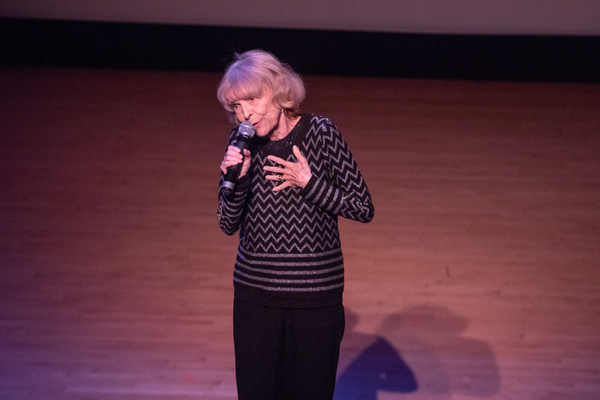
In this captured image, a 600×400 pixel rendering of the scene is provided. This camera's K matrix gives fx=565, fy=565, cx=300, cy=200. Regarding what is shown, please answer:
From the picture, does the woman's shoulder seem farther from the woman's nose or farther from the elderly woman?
the woman's nose

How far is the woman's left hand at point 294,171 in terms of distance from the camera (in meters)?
1.29

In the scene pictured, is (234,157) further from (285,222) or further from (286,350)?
(286,350)

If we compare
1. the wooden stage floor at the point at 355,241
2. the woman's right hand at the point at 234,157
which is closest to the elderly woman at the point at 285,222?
the woman's right hand at the point at 234,157

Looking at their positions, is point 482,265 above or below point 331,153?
below

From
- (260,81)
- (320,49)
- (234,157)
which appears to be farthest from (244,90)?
(320,49)

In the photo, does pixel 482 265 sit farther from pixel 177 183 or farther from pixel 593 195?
pixel 177 183

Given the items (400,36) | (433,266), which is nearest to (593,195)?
(433,266)

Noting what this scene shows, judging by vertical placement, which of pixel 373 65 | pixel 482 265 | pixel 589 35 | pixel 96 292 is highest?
pixel 589 35

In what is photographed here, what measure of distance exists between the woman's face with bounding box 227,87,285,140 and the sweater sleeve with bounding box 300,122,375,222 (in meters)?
0.13

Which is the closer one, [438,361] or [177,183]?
[438,361]

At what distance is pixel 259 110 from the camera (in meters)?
1.33

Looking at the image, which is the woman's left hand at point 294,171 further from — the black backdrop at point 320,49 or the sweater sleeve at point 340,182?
the black backdrop at point 320,49

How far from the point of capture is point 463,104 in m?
4.70

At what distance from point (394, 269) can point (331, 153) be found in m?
1.79
